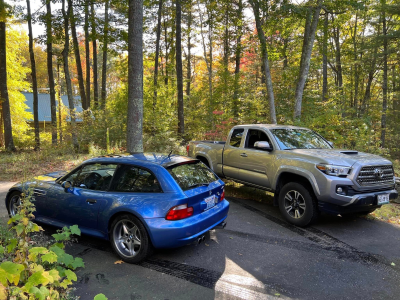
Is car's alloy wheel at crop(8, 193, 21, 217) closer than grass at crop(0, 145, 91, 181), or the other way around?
car's alloy wheel at crop(8, 193, 21, 217)

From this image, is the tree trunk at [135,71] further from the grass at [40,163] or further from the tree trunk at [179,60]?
the tree trunk at [179,60]

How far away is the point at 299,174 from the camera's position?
5133 millimetres

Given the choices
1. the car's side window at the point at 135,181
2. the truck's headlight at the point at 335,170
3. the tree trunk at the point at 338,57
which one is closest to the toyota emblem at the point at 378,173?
the truck's headlight at the point at 335,170

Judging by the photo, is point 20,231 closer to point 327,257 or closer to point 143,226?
point 143,226

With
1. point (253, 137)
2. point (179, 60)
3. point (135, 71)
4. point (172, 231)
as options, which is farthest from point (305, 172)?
point (179, 60)

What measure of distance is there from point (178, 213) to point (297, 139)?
391 cm

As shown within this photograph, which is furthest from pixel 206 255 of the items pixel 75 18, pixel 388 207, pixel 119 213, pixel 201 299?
pixel 75 18

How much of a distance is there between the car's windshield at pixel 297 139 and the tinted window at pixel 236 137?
3.26ft

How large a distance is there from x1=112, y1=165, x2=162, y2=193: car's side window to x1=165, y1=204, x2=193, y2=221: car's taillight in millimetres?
348

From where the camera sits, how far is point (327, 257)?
3.99 metres

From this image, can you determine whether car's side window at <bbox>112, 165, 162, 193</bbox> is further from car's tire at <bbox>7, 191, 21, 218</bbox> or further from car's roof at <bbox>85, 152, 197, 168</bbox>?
car's tire at <bbox>7, 191, 21, 218</bbox>

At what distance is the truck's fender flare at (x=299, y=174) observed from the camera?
4.84m

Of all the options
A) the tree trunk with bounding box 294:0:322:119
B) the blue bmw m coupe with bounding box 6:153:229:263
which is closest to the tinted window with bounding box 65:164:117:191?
the blue bmw m coupe with bounding box 6:153:229:263

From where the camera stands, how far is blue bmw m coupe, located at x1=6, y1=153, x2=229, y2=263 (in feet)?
11.5
